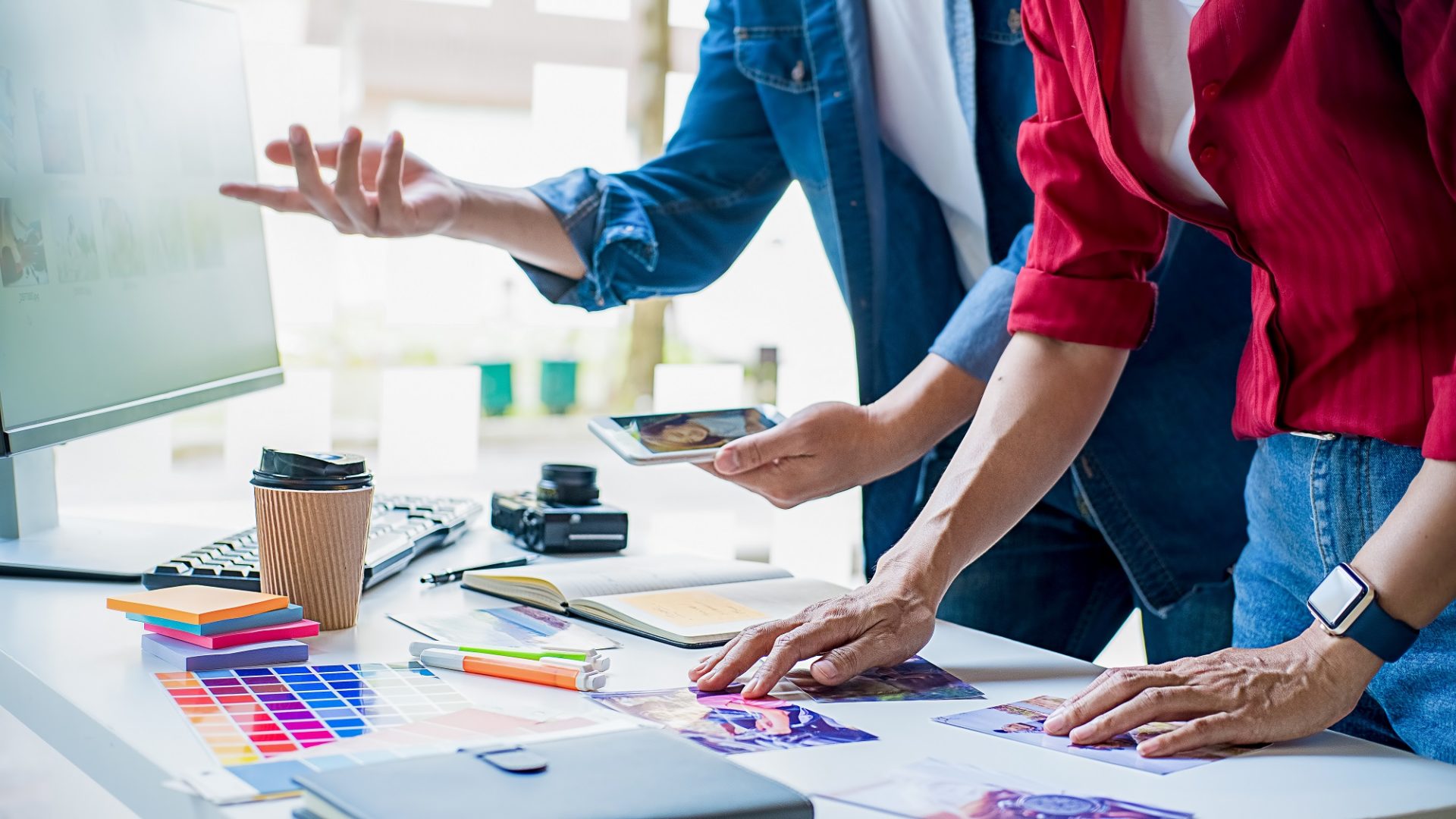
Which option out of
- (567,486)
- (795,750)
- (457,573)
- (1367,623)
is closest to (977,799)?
(795,750)

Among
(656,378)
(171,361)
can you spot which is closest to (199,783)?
(171,361)

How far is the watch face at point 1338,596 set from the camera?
0.85 metres

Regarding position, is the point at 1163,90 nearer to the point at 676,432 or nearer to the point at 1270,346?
the point at 1270,346

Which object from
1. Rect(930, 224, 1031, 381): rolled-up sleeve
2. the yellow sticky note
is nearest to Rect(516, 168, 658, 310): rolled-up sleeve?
Rect(930, 224, 1031, 381): rolled-up sleeve

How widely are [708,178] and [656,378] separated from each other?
87cm

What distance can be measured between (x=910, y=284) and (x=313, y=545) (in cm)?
82

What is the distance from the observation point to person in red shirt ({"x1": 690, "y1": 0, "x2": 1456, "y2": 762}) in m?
0.85

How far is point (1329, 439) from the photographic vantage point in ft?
3.30

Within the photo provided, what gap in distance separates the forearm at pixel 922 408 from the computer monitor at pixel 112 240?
0.71 m

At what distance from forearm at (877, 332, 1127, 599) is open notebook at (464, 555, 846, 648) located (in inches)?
5.7

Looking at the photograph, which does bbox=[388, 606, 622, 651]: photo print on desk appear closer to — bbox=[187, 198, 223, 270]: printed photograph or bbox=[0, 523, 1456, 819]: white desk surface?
bbox=[0, 523, 1456, 819]: white desk surface

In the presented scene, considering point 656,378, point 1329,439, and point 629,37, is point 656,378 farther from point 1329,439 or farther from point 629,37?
point 1329,439

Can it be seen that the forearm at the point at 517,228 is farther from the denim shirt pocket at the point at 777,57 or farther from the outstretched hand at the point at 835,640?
the outstretched hand at the point at 835,640

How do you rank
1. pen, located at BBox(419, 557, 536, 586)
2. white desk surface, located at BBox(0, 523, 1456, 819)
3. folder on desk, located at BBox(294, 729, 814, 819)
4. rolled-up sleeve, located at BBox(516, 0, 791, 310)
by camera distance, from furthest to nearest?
rolled-up sleeve, located at BBox(516, 0, 791, 310) → pen, located at BBox(419, 557, 536, 586) → white desk surface, located at BBox(0, 523, 1456, 819) → folder on desk, located at BBox(294, 729, 814, 819)
